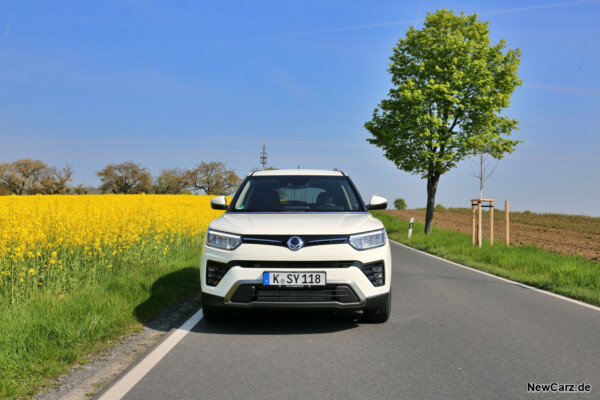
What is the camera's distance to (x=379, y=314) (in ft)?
19.5

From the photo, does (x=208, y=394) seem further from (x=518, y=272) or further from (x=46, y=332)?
(x=518, y=272)

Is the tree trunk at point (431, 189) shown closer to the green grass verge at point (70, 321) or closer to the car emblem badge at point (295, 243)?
the green grass verge at point (70, 321)

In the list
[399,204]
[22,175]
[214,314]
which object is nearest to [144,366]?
[214,314]

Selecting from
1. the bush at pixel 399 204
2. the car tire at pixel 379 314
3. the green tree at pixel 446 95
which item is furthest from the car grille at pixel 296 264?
the bush at pixel 399 204

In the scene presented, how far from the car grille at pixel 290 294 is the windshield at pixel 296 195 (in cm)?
123

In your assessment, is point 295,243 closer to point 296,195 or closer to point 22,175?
point 296,195

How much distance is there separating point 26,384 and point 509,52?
25.3 m

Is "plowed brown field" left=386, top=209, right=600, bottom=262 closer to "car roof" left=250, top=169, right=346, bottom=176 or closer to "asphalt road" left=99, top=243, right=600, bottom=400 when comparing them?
"asphalt road" left=99, top=243, right=600, bottom=400

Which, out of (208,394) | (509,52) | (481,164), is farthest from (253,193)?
(481,164)

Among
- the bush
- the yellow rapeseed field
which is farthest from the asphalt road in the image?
the bush

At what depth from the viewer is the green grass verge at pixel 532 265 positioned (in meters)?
9.26

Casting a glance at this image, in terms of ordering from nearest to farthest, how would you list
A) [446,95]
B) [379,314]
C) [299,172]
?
[379,314] → [299,172] → [446,95]

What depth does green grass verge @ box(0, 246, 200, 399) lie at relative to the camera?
4062 millimetres

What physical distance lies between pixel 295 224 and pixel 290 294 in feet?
2.30
